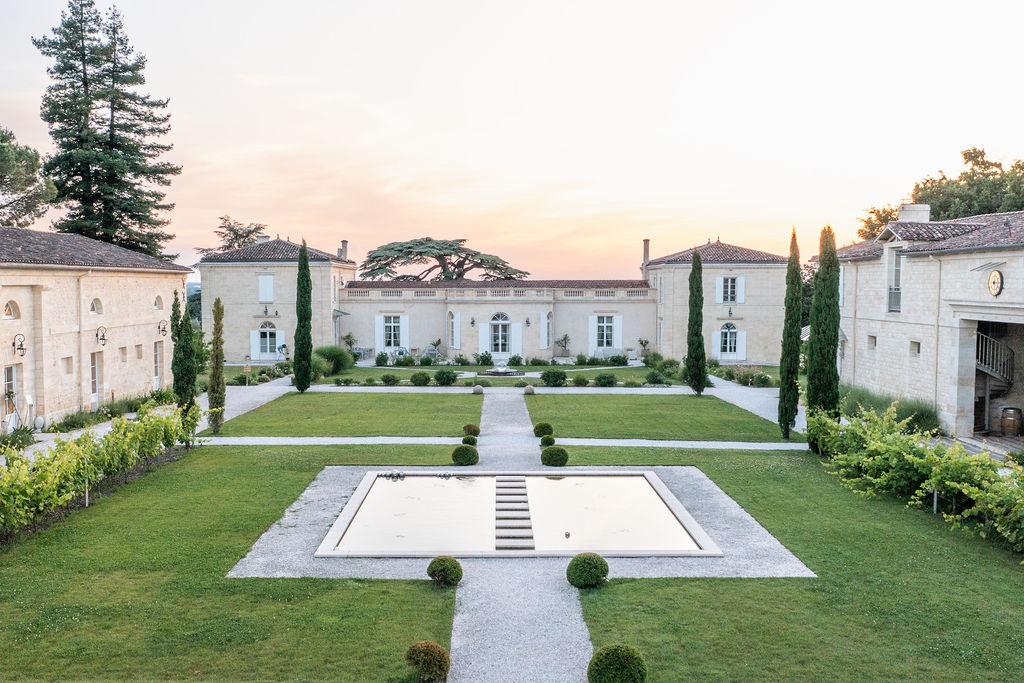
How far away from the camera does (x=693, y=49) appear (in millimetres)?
24516

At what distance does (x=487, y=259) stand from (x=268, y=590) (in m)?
54.3

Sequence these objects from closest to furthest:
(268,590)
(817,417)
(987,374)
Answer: (268,590), (817,417), (987,374)

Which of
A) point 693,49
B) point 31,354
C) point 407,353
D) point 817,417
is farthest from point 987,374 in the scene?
point 407,353

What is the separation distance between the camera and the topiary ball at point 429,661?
7695 millimetres

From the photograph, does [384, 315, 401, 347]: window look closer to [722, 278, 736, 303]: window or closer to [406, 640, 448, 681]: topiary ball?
[722, 278, 736, 303]: window

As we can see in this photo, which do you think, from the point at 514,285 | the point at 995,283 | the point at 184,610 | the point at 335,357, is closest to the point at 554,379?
the point at 335,357

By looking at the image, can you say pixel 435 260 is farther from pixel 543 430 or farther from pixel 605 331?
pixel 543 430

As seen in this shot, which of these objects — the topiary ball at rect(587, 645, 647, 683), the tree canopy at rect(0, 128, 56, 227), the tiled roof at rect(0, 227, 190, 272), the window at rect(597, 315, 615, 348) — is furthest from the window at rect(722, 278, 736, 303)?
the topiary ball at rect(587, 645, 647, 683)

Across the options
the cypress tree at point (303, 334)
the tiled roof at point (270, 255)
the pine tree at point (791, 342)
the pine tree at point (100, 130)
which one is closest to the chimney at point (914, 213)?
the pine tree at point (791, 342)

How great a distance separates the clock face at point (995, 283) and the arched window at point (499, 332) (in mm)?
28358

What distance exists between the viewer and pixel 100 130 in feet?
142

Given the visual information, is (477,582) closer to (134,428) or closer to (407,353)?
(134,428)

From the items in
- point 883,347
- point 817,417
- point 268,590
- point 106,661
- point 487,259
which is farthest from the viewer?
point 487,259

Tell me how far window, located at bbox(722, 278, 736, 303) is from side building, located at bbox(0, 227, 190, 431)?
28849 mm
